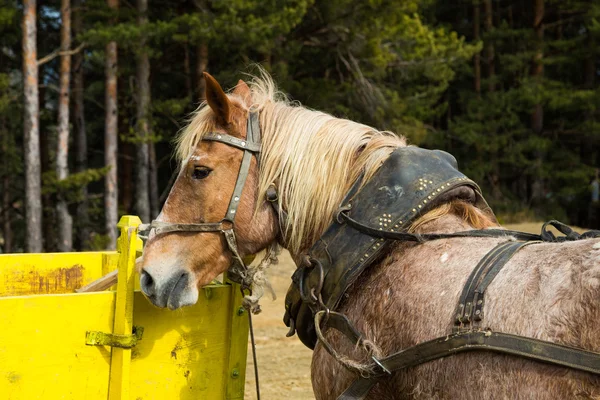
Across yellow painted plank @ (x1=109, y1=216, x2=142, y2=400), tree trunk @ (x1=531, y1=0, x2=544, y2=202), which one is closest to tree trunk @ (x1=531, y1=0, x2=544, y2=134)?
tree trunk @ (x1=531, y1=0, x2=544, y2=202)

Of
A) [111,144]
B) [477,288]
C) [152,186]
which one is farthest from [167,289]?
[152,186]

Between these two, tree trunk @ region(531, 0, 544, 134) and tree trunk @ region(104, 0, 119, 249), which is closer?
tree trunk @ region(104, 0, 119, 249)

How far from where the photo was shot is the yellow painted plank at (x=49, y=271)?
3.14 m

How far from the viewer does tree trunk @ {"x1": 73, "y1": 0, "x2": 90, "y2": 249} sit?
15992 millimetres

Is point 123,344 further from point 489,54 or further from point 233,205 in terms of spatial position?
point 489,54

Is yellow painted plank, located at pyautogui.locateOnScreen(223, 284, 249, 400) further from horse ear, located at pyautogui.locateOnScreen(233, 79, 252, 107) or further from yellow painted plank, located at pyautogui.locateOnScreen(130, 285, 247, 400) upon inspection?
horse ear, located at pyautogui.locateOnScreen(233, 79, 252, 107)

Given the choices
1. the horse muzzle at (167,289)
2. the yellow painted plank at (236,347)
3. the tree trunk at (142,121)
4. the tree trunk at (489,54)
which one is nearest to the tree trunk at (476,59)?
the tree trunk at (489,54)

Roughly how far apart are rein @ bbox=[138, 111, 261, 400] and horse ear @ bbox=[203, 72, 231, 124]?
69 millimetres

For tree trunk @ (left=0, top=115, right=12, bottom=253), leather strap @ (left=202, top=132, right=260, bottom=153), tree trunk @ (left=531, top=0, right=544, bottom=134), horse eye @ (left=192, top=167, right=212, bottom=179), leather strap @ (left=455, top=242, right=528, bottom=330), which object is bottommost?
tree trunk @ (left=0, top=115, right=12, bottom=253)

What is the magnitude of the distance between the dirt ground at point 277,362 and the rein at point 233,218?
7.86 ft

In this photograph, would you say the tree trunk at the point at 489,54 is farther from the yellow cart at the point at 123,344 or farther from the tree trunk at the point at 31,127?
the yellow cart at the point at 123,344

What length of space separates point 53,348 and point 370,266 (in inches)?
46.6

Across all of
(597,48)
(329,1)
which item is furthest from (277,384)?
(597,48)

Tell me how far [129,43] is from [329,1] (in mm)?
3964
